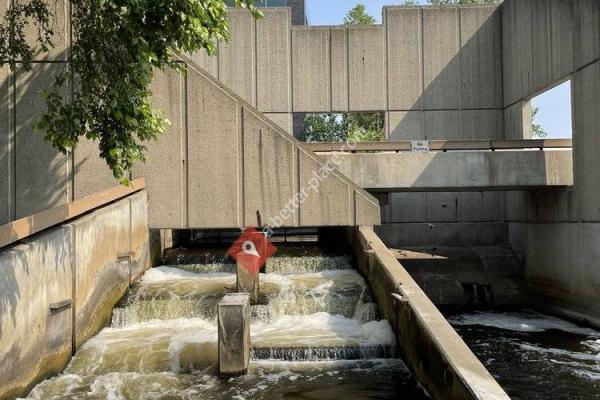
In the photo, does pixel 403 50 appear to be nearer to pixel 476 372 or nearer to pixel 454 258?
pixel 454 258

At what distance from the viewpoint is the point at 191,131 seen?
12.2m

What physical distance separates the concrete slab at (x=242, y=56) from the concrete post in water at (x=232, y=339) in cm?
1138

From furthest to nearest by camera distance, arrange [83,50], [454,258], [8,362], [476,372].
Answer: [454,258], [83,50], [8,362], [476,372]

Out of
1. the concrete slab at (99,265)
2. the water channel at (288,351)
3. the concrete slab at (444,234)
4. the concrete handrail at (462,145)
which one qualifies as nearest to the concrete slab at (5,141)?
the concrete slab at (99,265)

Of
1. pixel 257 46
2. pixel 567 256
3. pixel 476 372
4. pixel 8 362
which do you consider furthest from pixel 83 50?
Answer: pixel 567 256

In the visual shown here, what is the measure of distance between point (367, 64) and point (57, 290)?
42.5ft

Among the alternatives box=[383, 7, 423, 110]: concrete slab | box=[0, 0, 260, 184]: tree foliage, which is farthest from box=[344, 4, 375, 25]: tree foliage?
box=[0, 0, 260, 184]: tree foliage

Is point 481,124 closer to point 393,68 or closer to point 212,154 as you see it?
point 393,68

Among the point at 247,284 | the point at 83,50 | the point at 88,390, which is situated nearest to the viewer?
the point at 88,390

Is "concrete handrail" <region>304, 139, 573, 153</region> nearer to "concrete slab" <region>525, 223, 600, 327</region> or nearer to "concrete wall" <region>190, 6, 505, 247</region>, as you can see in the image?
"concrete slab" <region>525, 223, 600, 327</region>

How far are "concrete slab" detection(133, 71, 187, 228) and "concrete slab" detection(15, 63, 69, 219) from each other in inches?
70.8

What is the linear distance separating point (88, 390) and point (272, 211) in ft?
20.7

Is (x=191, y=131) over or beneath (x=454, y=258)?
over

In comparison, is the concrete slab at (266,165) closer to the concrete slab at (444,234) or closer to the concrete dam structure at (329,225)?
the concrete dam structure at (329,225)
